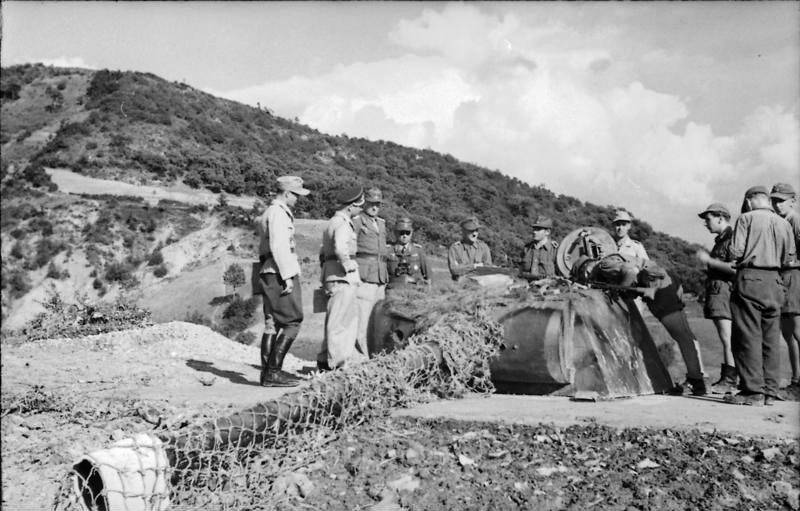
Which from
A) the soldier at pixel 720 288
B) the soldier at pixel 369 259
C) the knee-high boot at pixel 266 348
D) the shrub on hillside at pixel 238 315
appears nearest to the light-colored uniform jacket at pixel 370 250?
the soldier at pixel 369 259

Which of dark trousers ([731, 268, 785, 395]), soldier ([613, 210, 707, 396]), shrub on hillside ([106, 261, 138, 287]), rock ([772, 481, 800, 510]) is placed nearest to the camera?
rock ([772, 481, 800, 510])

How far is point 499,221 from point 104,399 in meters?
35.6

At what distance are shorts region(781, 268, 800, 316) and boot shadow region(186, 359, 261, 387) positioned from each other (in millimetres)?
5546

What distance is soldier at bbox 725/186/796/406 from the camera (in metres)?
5.85

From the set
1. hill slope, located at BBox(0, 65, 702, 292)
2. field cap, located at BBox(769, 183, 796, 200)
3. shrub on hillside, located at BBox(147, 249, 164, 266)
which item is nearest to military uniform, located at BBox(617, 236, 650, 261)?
field cap, located at BBox(769, 183, 796, 200)

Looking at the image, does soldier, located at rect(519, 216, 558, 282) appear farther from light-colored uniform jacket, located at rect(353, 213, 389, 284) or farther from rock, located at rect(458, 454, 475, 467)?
rock, located at rect(458, 454, 475, 467)

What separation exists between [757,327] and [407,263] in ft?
16.9

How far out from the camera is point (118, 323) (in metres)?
12.0

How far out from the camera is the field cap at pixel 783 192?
23.4 ft

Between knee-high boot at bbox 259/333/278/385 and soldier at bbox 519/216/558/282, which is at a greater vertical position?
Answer: soldier at bbox 519/216/558/282

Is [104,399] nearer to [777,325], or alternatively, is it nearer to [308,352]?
[777,325]

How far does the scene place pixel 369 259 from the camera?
28.9 ft

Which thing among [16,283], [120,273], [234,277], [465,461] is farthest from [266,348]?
[16,283]

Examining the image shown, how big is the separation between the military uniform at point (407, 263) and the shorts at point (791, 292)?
4.63 meters
